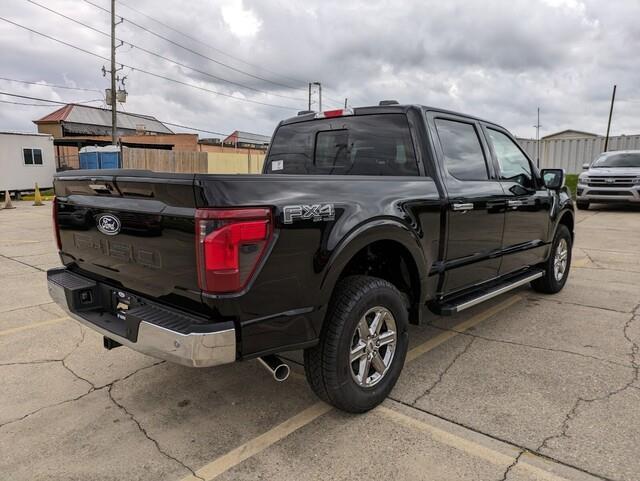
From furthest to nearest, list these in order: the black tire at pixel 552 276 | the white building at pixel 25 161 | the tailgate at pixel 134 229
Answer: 1. the white building at pixel 25 161
2. the black tire at pixel 552 276
3. the tailgate at pixel 134 229

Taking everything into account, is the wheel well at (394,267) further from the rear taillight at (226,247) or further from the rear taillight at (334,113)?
the rear taillight at (334,113)

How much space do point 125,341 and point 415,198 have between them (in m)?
1.99

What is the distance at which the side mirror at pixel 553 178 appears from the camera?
5059 millimetres

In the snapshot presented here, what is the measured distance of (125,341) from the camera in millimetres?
2549

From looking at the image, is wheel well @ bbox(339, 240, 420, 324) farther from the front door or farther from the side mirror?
the side mirror

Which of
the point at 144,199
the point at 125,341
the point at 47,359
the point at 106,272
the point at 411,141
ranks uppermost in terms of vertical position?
the point at 411,141

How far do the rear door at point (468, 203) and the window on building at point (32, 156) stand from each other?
2310 centimetres

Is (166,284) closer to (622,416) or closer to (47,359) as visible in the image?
(47,359)

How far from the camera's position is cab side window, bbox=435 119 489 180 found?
3760mm

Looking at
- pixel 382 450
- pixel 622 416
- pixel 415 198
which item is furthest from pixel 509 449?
pixel 415 198

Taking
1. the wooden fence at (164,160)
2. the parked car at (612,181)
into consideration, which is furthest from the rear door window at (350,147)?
the wooden fence at (164,160)

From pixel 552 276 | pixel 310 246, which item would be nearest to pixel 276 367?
pixel 310 246

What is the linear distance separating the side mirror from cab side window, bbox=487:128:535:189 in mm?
237

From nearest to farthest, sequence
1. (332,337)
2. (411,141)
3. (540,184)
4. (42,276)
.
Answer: (332,337), (411,141), (540,184), (42,276)
